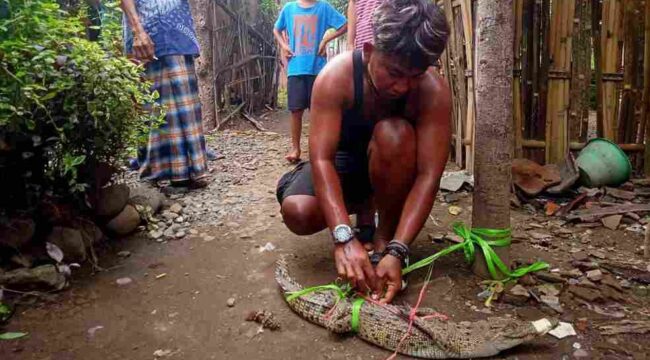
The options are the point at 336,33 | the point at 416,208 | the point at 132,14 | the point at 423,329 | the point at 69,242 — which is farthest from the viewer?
the point at 336,33

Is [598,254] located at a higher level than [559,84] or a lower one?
lower

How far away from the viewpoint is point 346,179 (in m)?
2.57

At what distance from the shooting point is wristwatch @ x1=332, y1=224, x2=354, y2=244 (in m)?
2.00

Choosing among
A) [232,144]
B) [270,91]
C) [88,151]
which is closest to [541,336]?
[88,151]

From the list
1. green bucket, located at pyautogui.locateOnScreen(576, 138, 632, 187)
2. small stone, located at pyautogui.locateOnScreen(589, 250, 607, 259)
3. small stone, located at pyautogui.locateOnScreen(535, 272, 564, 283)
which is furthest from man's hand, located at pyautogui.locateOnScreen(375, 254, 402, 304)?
green bucket, located at pyautogui.locateOnScreen(576, 138, 632, 187)

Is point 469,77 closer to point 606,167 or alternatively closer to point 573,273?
point 606,167

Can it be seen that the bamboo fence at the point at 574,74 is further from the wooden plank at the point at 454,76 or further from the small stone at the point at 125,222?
the small stone at the point at 125,222

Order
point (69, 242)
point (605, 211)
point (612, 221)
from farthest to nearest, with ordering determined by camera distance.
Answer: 1. point (605, 211)
2. point (612, 221)
3. point (69, 242)

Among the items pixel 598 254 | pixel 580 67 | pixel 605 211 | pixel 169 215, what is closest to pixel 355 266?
pixel 598 254

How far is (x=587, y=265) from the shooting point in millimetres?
2430

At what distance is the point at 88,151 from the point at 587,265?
2678 millimetres

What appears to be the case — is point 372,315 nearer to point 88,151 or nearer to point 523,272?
point 523,272

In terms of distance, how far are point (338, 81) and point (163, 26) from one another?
197 centimetres

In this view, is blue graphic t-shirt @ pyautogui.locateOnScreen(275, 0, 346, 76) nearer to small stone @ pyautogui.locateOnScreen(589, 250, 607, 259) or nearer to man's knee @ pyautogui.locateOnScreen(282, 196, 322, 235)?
man's knee @ pyautogui.locateOnScreen(282, 196, 322, 235)
